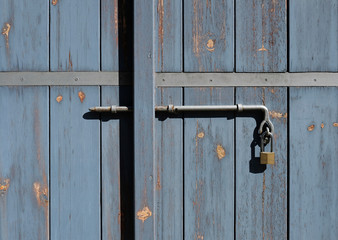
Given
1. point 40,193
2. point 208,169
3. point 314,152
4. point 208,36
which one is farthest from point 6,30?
point 314,152

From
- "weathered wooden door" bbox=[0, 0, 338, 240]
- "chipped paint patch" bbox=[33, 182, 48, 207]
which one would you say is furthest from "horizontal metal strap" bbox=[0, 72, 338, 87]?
"chipped paint patch" bbox=[33, 182, 48, 207]

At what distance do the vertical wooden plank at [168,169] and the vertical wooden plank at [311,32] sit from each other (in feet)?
1.46

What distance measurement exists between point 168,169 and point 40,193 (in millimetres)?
453

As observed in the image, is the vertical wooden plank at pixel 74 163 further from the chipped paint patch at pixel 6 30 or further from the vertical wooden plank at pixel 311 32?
the vertical wooden plank at pixel 311 32

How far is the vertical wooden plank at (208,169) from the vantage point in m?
1.20

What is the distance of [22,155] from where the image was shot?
117cm

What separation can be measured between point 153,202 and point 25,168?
0.46 m

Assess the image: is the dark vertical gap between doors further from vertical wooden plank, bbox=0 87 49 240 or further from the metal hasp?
vertical wooden plank, bbox=0 87 49 240

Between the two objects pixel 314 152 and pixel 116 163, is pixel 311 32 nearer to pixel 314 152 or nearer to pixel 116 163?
pixel 314 152

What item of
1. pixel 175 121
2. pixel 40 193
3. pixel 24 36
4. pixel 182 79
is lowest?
pixel 40 193

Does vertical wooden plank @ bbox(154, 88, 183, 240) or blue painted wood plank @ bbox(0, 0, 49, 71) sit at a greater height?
blue painted wood plank @ bbox(0, 0, 49, 71)

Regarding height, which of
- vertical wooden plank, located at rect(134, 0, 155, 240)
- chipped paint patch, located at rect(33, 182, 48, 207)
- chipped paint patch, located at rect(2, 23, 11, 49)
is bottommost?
chipped paint patch, located at rect(33, 182, 48, 207)

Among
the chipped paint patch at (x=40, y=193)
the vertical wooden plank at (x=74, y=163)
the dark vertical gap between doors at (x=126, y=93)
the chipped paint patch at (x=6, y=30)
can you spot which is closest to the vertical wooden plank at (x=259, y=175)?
the dark vertical gap between doors at (x=126, y=93)

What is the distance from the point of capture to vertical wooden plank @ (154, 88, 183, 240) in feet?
3.92
